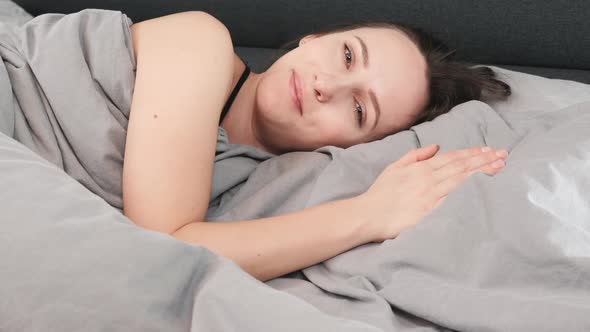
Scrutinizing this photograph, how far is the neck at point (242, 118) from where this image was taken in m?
1.24

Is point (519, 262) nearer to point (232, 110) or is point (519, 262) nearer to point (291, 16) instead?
point (232, 110)

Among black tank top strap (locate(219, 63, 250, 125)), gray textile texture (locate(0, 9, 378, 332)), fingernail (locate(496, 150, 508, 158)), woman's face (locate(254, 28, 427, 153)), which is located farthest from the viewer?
black tank top strap (locate(219, 63, 250, 125))

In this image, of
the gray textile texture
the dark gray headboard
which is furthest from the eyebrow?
the gray textile texture

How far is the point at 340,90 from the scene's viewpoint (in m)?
1.09

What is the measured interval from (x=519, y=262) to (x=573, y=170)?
0.64ft

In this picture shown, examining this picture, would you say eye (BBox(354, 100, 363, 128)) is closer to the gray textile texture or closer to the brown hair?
the brown hair

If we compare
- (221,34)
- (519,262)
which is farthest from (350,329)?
(221,34)

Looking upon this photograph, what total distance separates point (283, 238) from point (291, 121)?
307 millimetres

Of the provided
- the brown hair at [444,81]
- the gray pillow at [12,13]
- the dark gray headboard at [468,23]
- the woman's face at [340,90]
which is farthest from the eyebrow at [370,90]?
the gray pillow at [12,13]

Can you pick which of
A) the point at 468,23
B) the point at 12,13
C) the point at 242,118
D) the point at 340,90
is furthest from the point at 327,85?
the point at 12,13

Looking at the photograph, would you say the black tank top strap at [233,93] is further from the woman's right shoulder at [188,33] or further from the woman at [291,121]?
the woman's right shoulder at [188,33]

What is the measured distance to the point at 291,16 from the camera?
5.26ft

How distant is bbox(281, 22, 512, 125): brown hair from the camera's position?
1256mm

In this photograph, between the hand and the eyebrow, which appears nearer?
the hand
